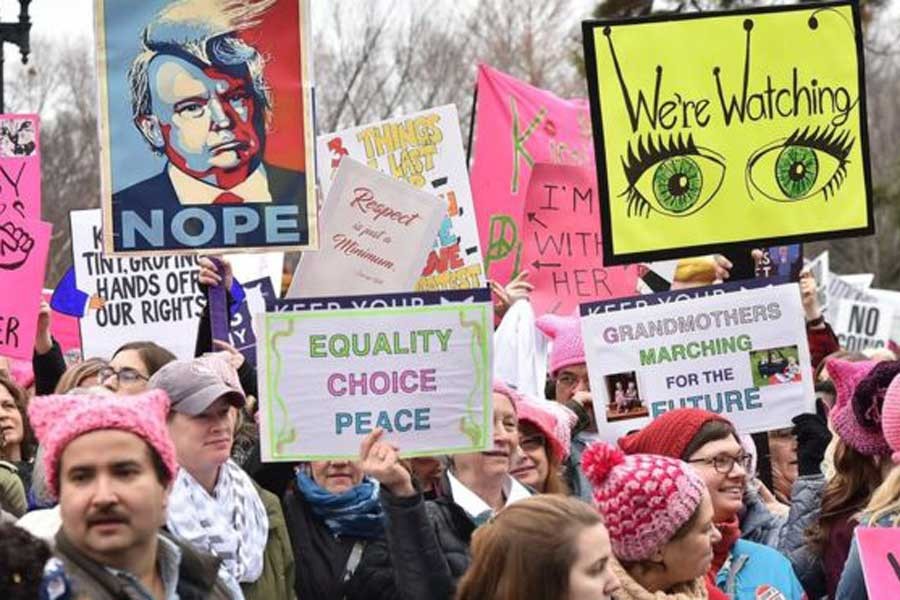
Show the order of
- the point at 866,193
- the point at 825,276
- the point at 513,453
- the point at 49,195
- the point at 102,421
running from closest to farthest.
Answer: the point at 102,421 < the point at 513,453 < the point at 866,193 < the point at 825,276 < the point at 49,195

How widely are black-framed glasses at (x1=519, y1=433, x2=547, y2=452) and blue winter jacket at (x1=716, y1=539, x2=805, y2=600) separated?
0.98 meters

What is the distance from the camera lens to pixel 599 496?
233 inches

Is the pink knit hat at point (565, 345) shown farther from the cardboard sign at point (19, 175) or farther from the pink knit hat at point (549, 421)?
the cardboard sign at point (19, 175)

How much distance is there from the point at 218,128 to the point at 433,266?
2.36 metres

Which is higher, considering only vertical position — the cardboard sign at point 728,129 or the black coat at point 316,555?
the cardboard sign at point 728,129

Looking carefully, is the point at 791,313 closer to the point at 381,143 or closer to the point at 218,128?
the point at 218,128

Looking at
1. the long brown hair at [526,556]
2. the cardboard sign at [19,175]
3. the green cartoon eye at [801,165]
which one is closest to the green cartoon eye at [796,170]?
the green cartoon eye at [801,165]

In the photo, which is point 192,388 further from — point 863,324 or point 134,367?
point 863,324

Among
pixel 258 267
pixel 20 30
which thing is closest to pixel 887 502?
pixel 258 267

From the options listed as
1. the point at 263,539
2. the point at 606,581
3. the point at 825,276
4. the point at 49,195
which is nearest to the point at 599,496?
the point at 606,581

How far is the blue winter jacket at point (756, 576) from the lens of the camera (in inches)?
263

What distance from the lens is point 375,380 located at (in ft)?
22.3

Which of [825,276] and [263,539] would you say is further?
[825,276]

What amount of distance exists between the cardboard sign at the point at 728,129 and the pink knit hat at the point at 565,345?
839 millimetres
